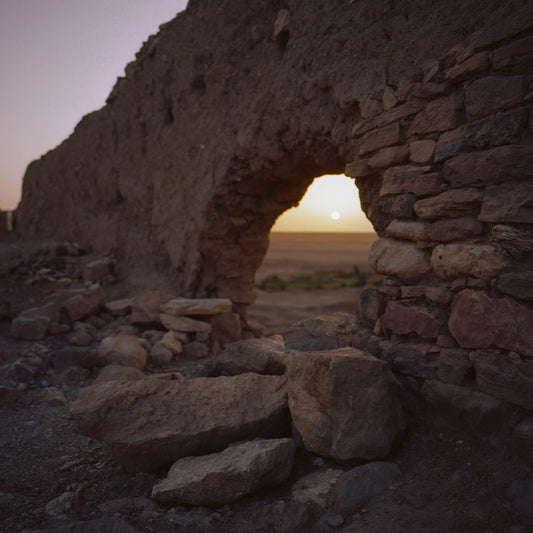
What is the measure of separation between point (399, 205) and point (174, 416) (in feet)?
5.76

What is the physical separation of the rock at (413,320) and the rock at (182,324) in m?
2.59

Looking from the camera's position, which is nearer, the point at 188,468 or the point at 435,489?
the point at 435,489

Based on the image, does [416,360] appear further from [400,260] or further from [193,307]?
[193,307]

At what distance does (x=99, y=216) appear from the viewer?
7207 mm

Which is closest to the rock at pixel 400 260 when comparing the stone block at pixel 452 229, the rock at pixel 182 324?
the stone block at pixel 452 229

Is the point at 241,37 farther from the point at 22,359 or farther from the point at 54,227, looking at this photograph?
the point at 54,227

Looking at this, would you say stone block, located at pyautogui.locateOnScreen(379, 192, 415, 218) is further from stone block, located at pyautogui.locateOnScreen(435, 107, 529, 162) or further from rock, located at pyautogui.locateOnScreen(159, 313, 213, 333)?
rock, located at pyautogui.locateOnScreen(159, 313, 213, 333)

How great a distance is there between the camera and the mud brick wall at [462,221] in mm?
1813

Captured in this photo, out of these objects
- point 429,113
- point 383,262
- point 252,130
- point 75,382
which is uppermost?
point 252,130

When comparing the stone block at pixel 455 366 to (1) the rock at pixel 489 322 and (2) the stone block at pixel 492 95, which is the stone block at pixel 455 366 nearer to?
(1) the rock at pixel 489 322

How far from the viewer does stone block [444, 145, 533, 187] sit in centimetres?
181

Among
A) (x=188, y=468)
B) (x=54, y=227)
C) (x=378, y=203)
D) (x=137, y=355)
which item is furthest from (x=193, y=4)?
(x=54, y=227)

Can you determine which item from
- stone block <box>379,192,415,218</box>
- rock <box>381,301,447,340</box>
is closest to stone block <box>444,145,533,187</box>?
stone block <box>379,192,415,218</box>

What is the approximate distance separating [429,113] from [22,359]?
3.81 metres
